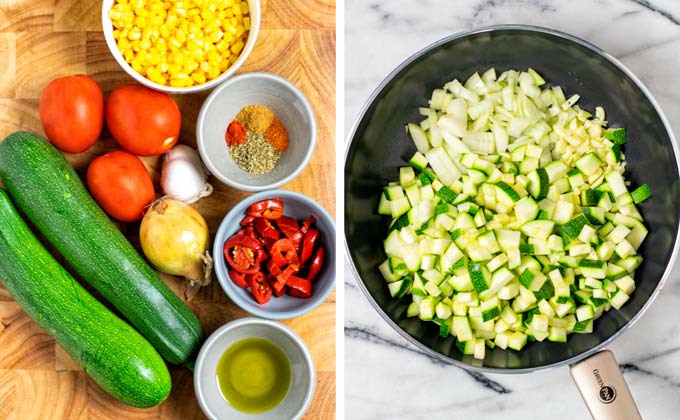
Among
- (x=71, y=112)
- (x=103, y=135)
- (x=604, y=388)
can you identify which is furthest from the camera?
(x=103, y=135)

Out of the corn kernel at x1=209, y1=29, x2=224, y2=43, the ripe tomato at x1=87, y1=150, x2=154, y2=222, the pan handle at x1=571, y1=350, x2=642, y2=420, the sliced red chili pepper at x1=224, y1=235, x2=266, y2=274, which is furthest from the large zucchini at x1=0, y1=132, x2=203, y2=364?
the pan handle at x1=571, y1=350, x2=642, y2=420

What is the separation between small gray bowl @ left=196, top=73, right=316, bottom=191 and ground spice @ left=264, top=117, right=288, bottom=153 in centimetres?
1

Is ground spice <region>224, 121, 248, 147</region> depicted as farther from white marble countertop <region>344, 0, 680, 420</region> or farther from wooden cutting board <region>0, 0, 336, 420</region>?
white marble countertop <region>344, 0, 680, 420</region>

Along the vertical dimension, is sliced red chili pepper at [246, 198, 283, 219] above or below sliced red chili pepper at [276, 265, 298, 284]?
above

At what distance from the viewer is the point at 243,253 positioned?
1444 mm

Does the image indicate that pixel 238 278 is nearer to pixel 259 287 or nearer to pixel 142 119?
pixel 259 287

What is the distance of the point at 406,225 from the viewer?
1.32 m

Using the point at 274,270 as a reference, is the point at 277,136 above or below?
above

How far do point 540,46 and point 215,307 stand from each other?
0.74m

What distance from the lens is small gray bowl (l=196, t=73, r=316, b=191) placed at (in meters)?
1.43

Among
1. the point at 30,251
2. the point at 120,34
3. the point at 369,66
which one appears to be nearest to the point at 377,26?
the point at 369,66

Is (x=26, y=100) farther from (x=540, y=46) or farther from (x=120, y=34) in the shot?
(x=540, y=46)

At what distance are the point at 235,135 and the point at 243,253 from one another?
0.73ft

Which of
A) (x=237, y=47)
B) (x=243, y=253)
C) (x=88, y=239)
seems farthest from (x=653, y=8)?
(x=88, y=239)
